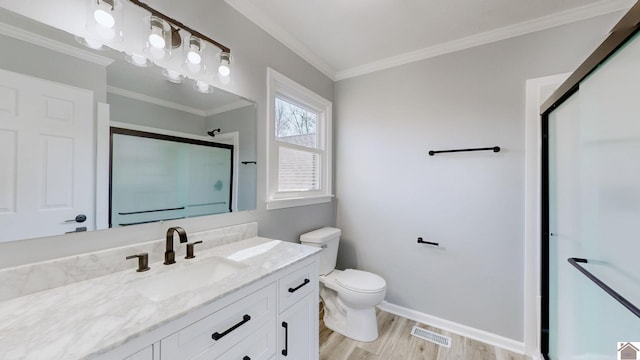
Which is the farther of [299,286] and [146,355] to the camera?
[299,286]

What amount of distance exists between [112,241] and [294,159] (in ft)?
4.51

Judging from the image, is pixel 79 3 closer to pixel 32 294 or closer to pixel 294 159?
pixel 32 294

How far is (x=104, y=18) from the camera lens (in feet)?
3.32

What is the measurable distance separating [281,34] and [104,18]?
1187mm

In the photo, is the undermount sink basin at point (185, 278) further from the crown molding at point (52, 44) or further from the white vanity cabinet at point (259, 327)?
the crown molding at point (52, 44)

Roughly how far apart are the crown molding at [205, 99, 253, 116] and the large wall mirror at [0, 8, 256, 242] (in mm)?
224

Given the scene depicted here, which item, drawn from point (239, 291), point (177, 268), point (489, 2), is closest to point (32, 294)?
point (177, 268)

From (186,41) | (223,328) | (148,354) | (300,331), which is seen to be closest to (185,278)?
(223,328)

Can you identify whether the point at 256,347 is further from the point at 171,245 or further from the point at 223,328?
the point at 171,245

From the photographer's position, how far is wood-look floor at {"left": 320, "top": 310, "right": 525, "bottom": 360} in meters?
1.72

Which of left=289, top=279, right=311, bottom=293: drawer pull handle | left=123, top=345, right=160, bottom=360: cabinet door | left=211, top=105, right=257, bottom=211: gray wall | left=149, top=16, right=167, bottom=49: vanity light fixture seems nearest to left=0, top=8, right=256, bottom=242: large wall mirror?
left=149, top=16, right=167, bottom=49: vanity light fixture

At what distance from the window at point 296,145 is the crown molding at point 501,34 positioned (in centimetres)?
62

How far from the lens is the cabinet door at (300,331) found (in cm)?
113

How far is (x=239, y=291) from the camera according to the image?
917 mm
